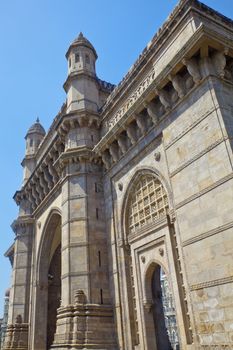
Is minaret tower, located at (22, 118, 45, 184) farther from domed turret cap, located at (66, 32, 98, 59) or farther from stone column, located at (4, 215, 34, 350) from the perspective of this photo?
domed turret cap, located at (66, 32, 98, 59)

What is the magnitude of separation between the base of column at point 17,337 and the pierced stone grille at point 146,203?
8.48 m

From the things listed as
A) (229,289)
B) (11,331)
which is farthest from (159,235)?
(11,331)

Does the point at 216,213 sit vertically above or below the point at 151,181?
below

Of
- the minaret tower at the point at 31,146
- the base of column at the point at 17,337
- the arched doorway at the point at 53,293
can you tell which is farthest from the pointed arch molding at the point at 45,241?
the minaret tower at the point at 31,146

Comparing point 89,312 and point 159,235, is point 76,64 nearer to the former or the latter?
point 159,235

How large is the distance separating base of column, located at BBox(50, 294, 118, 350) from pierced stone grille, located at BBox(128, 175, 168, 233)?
2658 millimetres

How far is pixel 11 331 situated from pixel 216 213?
1247 cm

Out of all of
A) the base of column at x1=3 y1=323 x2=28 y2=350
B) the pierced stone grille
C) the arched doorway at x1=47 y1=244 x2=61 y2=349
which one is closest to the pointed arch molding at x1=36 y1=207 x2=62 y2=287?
the arched doorway at x1=47 y1=244 x2=61 y2=349

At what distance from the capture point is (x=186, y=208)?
8062 millimetres

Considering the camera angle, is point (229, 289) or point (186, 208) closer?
point (229, 289)

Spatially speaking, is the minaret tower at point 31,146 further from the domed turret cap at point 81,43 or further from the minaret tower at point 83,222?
the domed turret cap at point 81,43

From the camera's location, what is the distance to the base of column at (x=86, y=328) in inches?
382

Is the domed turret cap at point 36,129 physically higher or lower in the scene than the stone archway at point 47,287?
higher

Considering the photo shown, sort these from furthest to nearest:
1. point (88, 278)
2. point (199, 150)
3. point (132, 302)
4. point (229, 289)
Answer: point (88, 278) → point (132, 302) → point (199, 150) → point (229, 289)
